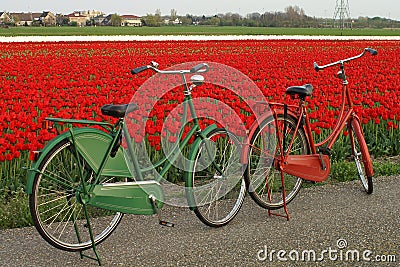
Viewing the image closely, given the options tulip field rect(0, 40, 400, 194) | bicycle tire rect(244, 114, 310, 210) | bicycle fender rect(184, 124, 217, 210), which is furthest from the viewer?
tulip field rect(0, 40, 400, 194)

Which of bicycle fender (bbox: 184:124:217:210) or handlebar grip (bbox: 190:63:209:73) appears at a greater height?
handlebar grip (bbox: 190:63:209:73)

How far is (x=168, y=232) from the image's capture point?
4.91 metres

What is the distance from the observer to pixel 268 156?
5.35 metres

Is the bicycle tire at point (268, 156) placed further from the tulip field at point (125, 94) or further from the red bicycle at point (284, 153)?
the tulip field at point (125, 94)

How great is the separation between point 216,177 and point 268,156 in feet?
1.62

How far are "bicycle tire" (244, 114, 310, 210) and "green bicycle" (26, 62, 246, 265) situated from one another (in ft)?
0.42

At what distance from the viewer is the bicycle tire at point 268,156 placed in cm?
527

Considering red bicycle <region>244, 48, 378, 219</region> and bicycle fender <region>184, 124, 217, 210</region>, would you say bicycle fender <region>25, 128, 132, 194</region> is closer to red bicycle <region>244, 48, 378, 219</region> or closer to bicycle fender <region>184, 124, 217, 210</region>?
bicycle fender <region>184, 124, 217, 210</region>

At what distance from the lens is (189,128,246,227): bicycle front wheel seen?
4949 mm

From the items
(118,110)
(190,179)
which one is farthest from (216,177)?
(118,110)

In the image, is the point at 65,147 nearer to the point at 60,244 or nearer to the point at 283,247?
the point at 60,244

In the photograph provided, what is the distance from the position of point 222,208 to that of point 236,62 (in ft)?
47.1

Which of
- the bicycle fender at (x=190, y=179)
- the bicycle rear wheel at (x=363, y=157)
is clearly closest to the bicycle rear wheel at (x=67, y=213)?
the bicycle fender at (x=190, y=179)

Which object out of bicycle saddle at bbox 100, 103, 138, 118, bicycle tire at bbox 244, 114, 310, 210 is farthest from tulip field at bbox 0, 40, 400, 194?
bicycle saddle at bbox 100, 103, 138, 118
